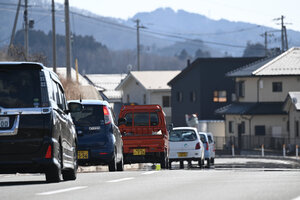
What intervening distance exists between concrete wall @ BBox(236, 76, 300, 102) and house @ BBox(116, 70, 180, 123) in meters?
22.4

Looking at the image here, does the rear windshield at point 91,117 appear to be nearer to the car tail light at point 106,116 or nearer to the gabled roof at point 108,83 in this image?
the car tail light at point 106,116

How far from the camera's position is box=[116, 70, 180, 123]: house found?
91125 millimetres

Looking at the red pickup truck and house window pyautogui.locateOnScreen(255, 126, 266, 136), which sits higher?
the red pickup truck

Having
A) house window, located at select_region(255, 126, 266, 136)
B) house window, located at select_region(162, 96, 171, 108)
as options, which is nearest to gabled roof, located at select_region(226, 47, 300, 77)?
house window, located at select_region(255, 126, 266, 136)

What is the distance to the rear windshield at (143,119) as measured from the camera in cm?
2669

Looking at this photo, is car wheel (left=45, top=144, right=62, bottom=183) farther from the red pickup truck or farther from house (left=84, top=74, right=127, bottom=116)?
house (left=84, top=74, right=127, bottom=116)

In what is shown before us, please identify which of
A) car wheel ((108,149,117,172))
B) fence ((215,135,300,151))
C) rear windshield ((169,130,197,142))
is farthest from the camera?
fence ((215,135,300,151))

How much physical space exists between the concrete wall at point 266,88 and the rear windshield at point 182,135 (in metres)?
35.2

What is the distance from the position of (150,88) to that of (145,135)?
64251 mm

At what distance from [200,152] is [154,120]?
6.75m

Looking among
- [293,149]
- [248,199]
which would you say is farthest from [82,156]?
[293,149]

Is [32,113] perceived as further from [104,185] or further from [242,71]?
[242,71]

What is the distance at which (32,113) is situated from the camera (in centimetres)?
1290

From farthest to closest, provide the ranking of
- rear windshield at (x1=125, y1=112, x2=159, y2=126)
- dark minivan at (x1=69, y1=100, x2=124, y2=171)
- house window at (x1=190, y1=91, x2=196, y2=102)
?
house window at (x1=190, y1=91, x2=196, y2=102) → rear windshield at (x1=125, y1=112, x2=159, y2=126) → dark minivan at (x1=69, y1=100, x2=124, y2=171)
